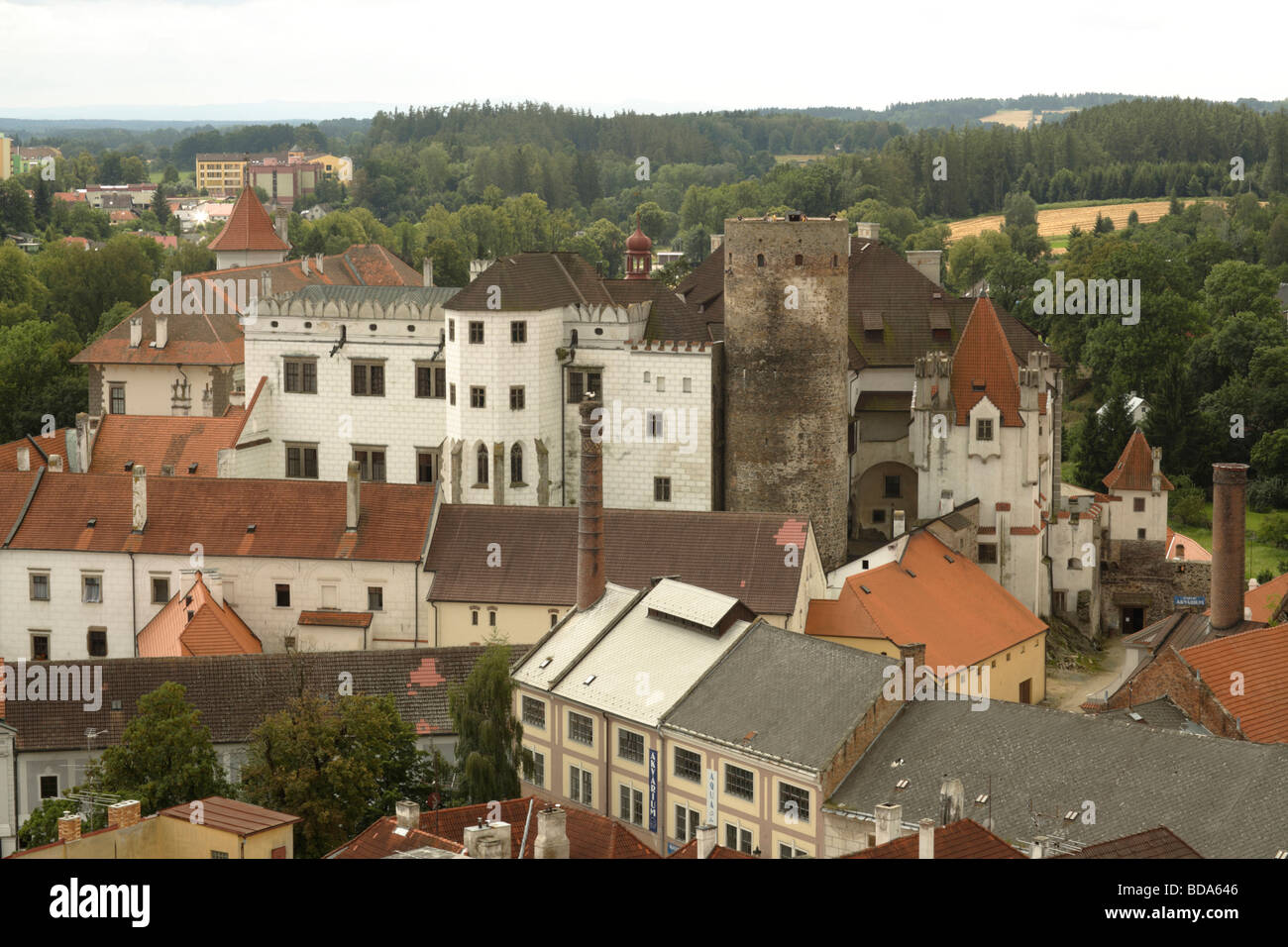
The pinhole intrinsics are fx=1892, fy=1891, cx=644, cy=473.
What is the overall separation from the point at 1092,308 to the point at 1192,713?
71.9m

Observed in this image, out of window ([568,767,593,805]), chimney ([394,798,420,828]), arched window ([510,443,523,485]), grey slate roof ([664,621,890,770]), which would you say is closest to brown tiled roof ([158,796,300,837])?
chimney ([394,798,420,828])

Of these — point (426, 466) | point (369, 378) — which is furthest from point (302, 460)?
point (426, 466)

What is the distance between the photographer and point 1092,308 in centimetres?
11725

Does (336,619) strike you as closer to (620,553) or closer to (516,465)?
(620,553)

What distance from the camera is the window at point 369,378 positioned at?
68688 mm

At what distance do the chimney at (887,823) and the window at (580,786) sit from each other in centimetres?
1154

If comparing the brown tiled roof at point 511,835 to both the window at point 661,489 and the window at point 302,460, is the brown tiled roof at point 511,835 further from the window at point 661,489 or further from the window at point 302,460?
the window at point 302,460

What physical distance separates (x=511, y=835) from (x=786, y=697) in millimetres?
10027

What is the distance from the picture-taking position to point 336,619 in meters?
59.6

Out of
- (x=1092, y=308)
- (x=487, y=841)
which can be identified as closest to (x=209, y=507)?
(x=487, y=841)

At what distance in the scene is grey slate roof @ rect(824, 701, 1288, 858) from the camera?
38.2m

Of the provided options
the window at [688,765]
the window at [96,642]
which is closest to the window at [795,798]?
the window at [688,765]

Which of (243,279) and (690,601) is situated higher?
(243,279)
